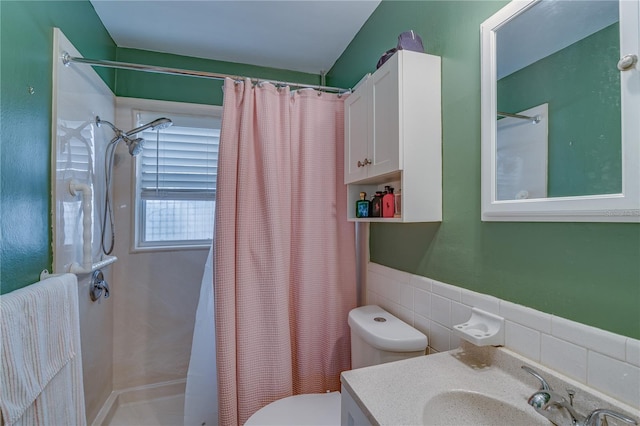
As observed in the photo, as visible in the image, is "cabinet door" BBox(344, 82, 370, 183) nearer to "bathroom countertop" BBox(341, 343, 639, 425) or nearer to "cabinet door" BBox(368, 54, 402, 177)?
"cabinet door" BBox(368, 54, 402, 177)

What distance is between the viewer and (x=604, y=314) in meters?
0.66

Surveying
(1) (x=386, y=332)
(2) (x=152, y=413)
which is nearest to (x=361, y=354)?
(1) (x=386, y=332)

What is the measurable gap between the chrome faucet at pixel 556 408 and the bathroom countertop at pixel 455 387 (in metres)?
0.02

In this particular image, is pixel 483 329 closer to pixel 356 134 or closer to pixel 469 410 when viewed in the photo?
pixel 469 410

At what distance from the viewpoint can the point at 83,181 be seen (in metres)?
1.51

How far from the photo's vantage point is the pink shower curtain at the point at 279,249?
4.65 feet

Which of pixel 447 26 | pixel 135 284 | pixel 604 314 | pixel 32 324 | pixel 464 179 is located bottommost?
pixel 135 284

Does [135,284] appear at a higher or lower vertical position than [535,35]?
lower

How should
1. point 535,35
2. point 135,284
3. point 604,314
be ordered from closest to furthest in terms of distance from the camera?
1. point 604,314
2. point 535,35
3. point 135,284

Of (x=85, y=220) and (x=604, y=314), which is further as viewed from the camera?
(x=85, y=220)

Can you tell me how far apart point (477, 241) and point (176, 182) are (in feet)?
6.59

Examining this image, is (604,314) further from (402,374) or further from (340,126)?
(340,126)

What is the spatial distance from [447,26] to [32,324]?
178 centimetres

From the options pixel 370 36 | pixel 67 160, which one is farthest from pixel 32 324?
pixel 370 36
